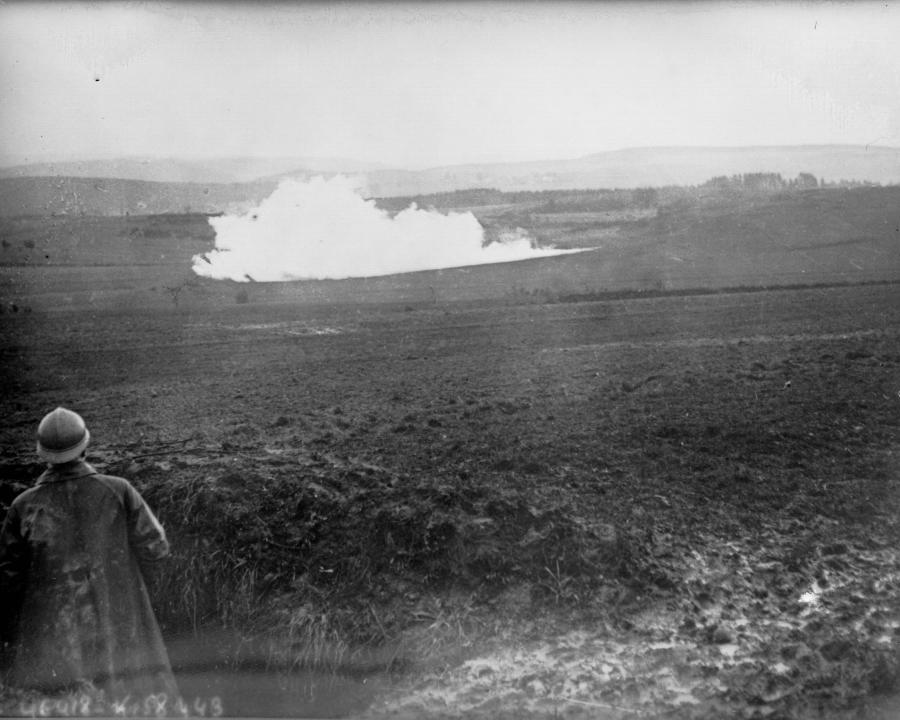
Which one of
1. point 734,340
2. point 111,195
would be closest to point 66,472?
point 734,340

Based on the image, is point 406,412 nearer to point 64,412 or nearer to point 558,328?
point 64,412

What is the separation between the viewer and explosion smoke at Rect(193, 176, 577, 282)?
20.6 meters

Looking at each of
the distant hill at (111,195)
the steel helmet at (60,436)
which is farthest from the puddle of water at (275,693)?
the distant hill at (111,195)

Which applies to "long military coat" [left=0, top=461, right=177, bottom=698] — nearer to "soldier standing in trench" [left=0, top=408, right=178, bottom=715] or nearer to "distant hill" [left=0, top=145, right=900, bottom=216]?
"soldier standing in trench" [left=0, top=408, right=178, bottom=715]

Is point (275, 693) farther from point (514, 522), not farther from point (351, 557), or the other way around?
point (514, 522)

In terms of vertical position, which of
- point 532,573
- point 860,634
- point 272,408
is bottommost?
point 860,634

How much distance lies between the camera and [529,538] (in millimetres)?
4355

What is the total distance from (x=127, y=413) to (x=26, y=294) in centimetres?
1010

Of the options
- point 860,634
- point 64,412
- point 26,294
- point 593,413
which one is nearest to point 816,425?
point 593,413

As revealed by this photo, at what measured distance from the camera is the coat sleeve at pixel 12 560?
2.76 m

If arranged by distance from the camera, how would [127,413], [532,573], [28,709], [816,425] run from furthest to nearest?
[127,413]
[816,425]
[532,573]
[28,709]

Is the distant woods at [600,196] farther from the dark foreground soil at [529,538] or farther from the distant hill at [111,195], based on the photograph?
the dark foreground soil at [529,538]

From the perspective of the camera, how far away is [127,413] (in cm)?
667

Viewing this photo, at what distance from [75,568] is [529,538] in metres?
2.81
